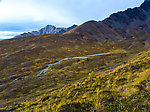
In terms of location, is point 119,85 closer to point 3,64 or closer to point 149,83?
point 149,83

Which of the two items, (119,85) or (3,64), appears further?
(3,64)

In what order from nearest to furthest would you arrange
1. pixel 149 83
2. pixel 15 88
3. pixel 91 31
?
pixel 149 83
pixel 15 88
pixel 91 31

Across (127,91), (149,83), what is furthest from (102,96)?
(149,83)

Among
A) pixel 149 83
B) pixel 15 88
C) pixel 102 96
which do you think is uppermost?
pixel 149 83

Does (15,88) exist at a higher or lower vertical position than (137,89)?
lower

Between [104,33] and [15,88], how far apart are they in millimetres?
159238

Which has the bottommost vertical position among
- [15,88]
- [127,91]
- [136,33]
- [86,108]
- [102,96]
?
[15,88]

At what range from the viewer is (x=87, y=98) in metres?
10.6

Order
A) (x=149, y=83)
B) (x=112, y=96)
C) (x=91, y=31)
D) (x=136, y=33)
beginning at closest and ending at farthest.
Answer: (x=149, y=83) → (x=112, y=96) → (x=91, y=31) → (x=136, y=33)

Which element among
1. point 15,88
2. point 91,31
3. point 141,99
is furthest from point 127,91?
point 91,31

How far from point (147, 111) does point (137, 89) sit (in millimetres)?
2397

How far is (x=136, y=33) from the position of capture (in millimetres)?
187625

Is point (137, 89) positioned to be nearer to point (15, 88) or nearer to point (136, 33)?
point (15, 88)

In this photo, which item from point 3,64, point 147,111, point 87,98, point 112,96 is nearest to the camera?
point 147,111
